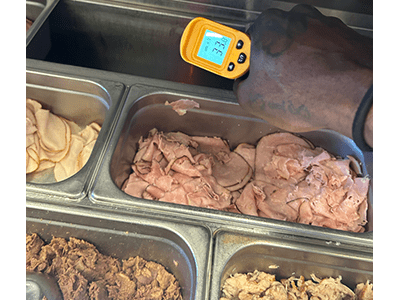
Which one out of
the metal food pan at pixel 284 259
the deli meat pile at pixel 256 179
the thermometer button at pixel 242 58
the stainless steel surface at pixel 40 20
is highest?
the stainless steel surface at pixel 40 20

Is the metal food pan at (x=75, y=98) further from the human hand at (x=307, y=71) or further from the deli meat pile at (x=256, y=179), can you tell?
the human hand at (x=307, y=71)

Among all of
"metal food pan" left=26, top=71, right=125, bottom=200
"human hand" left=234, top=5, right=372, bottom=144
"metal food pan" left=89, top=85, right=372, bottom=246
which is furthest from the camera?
"metal food pan" left=26, top=71, right=125, bottom=200

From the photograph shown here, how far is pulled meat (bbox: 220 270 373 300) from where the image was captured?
3.65 ft

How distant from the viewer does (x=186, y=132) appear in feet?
5.18

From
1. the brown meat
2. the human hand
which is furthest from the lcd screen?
the brown meat

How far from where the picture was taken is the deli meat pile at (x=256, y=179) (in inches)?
50.9

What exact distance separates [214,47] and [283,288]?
0.95 meters

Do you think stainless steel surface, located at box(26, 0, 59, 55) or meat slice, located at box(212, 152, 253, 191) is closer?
meat slice, located at box(212, 152, 253, 191)

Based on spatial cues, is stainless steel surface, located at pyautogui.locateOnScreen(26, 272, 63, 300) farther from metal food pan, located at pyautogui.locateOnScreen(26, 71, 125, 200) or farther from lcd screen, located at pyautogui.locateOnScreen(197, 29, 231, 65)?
lcd screen, located at pyautogui.locateOnScreen(197, 29, 231, 65)

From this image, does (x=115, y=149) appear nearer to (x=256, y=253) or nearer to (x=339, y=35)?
(x=256, y=253)

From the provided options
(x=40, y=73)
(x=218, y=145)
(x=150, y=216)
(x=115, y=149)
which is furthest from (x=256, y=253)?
(x=40, y=73)

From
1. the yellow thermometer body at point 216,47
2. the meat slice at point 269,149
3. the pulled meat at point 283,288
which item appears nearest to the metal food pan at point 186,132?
the meat slice at point 269,149

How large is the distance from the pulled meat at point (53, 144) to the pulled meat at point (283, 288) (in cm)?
87

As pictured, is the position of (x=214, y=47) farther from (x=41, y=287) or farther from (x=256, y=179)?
(x=41, y=287)
